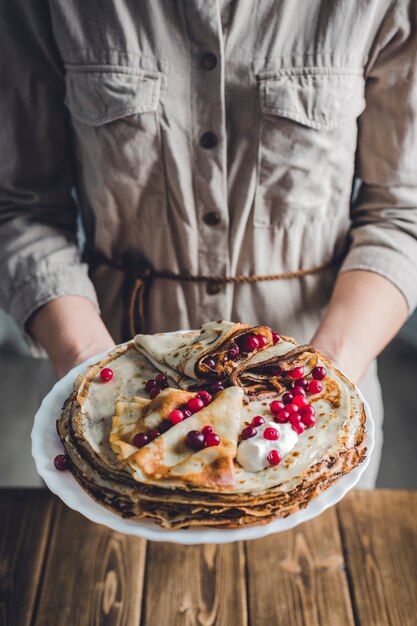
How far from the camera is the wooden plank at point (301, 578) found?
1166mm

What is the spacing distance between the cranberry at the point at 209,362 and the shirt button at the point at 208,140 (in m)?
0.47

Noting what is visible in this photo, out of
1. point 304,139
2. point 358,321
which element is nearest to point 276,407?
point 358,321

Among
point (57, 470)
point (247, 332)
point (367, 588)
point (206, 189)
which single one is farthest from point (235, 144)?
point (367, 588)

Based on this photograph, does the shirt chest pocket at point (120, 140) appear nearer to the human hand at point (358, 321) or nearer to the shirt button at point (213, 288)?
the shirt button at point (213, 288)

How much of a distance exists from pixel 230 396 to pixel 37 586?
1.80ft

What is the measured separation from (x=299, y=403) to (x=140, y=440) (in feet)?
0.81

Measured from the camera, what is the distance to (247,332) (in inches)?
43.1

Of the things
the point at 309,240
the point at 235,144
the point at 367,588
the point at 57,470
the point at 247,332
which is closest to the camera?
the point at 57,470

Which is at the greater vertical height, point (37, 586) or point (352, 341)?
point (352, 341)

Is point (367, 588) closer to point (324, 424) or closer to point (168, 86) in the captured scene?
point (324, 424)

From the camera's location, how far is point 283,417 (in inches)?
39.1

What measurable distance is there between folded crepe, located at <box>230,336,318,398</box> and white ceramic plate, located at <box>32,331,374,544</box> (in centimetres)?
13

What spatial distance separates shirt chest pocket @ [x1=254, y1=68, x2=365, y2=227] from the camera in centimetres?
130

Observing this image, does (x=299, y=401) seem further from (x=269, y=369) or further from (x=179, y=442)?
(x=179, y=442)
